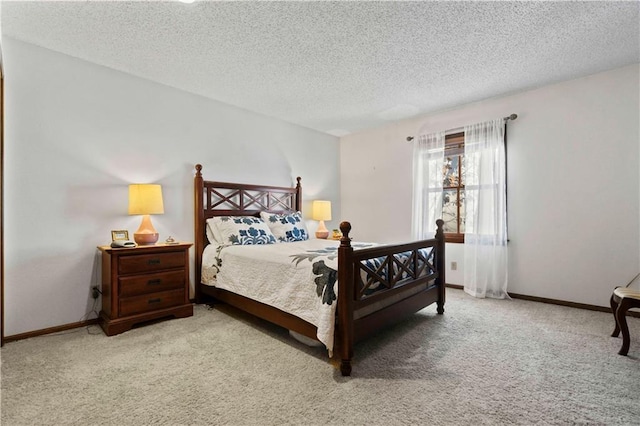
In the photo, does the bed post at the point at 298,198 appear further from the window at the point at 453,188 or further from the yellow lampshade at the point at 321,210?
the window at the point at 453,188

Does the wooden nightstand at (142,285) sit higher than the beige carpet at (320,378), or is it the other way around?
the wooden nightstand at (142,285)

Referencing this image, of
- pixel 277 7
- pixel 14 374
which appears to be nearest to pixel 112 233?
pixel 14 374

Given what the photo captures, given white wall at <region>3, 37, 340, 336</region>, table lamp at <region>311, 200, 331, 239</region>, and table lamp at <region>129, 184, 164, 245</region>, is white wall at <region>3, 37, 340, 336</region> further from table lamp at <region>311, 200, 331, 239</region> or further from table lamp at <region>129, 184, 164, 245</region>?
table lamp at <region>311, 200, 331, 239</region>

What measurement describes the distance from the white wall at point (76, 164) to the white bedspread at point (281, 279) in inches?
33.6

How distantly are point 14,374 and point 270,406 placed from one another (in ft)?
5.57

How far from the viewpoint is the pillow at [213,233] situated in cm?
346

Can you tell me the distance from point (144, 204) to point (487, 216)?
12.6 ft

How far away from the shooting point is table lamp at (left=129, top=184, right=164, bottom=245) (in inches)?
110

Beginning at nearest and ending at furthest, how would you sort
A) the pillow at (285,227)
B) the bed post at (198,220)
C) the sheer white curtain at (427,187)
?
1. the bed post at (198,220)
2. the pillow at (285,227)
3. the sheer white curtain at (427,187)

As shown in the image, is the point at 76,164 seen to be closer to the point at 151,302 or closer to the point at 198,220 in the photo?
the point at 198,220

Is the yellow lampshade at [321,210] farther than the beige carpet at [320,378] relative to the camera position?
Yes

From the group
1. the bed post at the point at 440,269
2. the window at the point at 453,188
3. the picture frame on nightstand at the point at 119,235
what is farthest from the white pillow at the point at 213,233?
the window at the point at 453,188

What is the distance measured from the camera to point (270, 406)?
159cm

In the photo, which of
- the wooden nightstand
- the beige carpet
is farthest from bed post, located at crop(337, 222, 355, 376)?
the wooden nightstand
